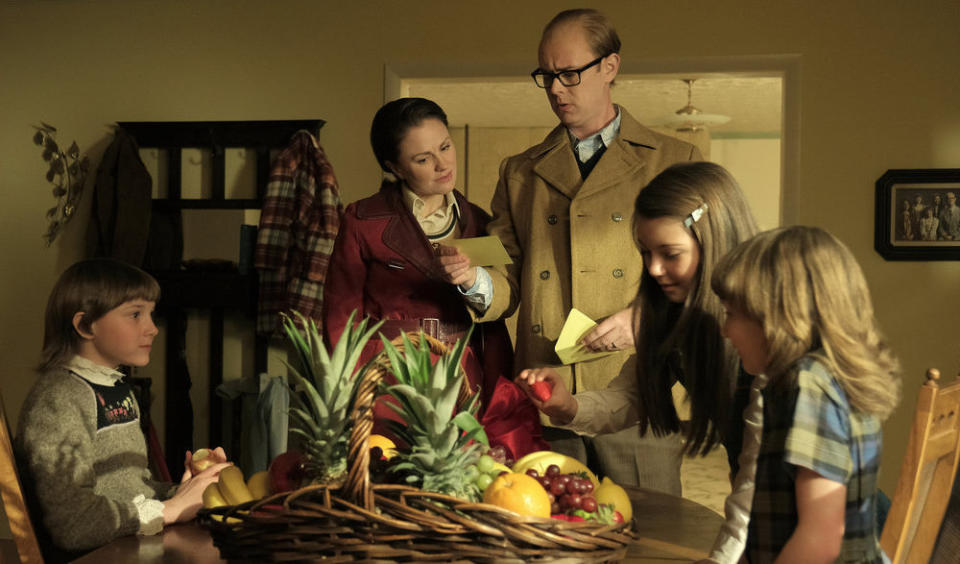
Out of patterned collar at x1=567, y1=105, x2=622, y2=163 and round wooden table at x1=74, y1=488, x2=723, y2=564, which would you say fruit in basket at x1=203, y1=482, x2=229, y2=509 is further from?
patterned collar at x1=567, y1=105, x2=622, y2=163

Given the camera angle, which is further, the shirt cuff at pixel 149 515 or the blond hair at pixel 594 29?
the blond hair at pixel 594 29

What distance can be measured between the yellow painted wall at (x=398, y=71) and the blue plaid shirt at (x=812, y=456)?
3.39 metres

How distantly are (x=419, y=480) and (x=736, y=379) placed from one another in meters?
0.67

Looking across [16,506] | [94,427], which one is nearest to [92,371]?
[94,427]

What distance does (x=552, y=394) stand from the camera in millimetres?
1895

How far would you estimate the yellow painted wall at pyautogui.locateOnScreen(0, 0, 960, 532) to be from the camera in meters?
4.46

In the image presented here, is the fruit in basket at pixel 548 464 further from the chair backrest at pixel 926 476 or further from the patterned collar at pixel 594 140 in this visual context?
the patterned collar at pixel 594 140

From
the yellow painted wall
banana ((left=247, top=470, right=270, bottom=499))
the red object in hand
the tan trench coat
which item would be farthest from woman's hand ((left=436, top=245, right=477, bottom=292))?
the yellow painted wall

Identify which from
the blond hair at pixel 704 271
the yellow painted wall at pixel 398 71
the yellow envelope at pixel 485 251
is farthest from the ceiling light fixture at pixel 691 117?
the blond hair at pixel 704 271

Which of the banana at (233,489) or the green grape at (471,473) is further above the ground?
the green grape at (471,473)

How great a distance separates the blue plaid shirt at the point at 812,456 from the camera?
1221mm

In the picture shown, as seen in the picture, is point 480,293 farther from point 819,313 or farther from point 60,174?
point 60,174

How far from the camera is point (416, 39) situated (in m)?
4.76

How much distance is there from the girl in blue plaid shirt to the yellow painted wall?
3361mm
